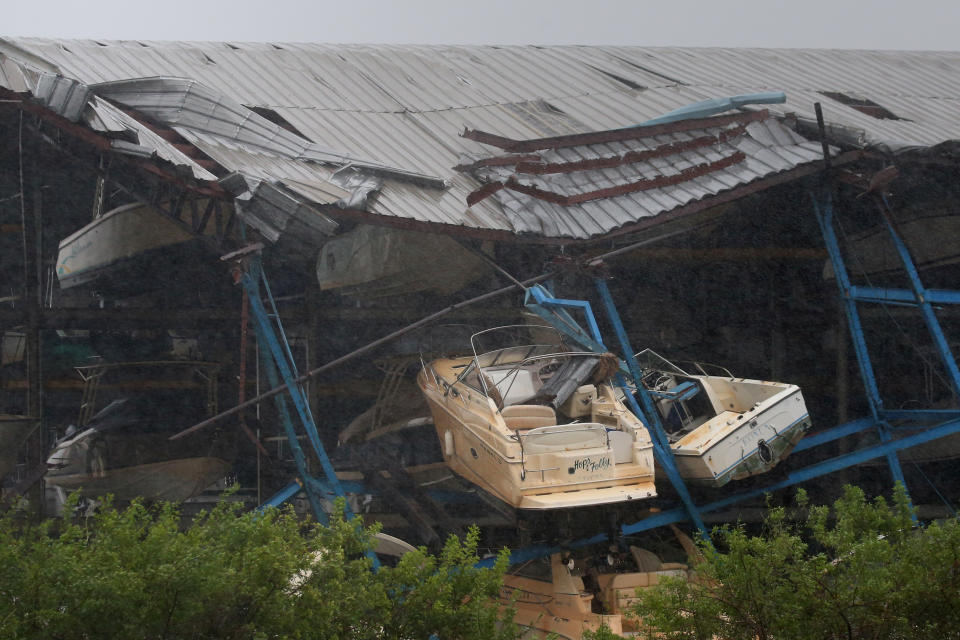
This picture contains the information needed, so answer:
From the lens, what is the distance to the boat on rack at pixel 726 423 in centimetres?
1066

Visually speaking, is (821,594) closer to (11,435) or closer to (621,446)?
(621,446)

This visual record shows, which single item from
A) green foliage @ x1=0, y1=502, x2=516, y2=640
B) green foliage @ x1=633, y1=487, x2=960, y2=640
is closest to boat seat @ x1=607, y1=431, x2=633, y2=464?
green foliage @ x1=633, y1=487, x2=960, y2=640

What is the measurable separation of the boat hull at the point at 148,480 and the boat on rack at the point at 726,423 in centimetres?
589

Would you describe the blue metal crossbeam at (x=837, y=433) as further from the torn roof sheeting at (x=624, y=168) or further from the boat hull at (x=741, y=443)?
the torn roof sheeting at (x=624, y=168)

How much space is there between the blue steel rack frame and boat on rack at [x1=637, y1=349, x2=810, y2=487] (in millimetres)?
377

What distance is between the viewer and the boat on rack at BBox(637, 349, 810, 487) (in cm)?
1066

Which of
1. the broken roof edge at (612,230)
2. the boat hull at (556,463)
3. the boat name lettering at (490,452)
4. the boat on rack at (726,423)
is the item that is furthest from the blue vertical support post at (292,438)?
the boat on rack at (726,423)

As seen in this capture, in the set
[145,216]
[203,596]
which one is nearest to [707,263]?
[145,216]

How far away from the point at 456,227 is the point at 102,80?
18.5 feet

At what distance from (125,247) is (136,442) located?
2.51m

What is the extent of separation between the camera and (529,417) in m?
10.3

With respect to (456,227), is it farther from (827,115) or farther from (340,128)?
(827,115)

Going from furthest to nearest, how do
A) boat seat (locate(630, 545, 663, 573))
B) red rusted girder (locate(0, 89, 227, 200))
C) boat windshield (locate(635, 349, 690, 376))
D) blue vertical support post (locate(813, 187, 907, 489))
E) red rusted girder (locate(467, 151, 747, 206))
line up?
1. boat windshield (locate(635, 349, 690, 376))
2. blue vertical support post (locate(813, 187, 907, 489))
3. red rusted girder (locate(467, 151, 747, 206))
4. boat seat (locate(630, 545, 663, 573))
5. red rusted girder (locate(0, 89, 227, 200))

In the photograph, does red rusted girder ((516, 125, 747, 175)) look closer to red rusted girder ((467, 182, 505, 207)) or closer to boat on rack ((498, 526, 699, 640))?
red rusted girder ((467, 182, 505, 207))
